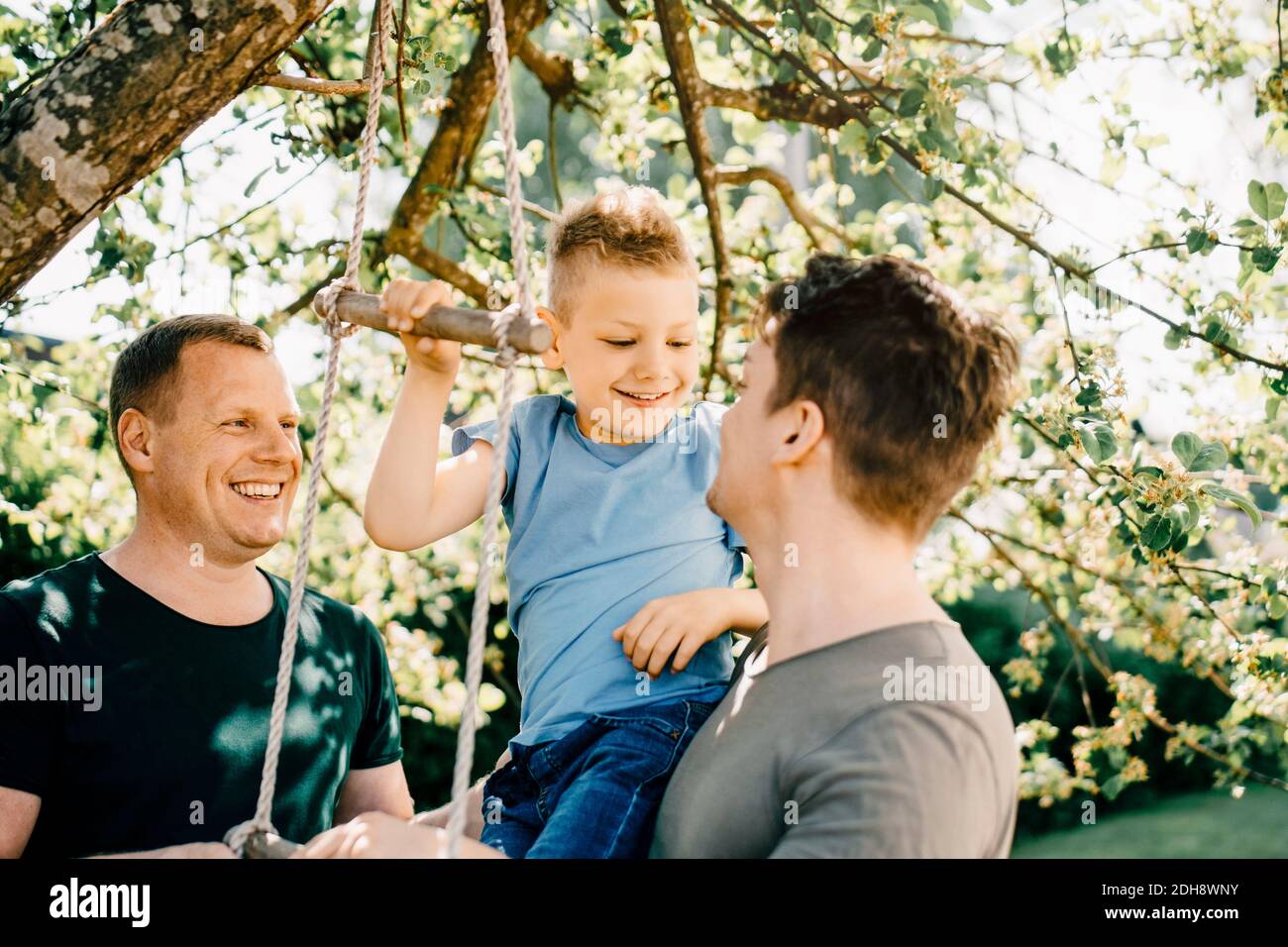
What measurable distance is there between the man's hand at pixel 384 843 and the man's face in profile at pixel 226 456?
942mm

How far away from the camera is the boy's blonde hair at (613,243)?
2.09 meters

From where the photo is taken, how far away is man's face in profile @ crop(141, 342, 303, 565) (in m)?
2.31

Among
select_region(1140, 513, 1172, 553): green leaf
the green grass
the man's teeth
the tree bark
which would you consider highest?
the tree bark

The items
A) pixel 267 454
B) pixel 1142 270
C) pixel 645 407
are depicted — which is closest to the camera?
pixel 645 407

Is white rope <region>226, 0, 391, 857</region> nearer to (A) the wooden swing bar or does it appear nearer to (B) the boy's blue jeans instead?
(A) the wooden swing bar

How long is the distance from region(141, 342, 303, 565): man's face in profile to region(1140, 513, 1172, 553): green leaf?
167 centimetres

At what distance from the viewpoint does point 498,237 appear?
3875 mm

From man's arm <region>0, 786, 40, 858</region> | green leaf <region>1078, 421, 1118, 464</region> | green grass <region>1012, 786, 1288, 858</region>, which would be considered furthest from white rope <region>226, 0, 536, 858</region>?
green grass <region>1012, 786, 1288, 858</region>

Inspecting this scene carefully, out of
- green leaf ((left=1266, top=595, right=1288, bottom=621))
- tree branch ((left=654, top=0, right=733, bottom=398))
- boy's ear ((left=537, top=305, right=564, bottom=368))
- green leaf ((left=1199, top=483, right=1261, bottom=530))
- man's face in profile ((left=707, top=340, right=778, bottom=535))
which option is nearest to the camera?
man's face in profile ((left=707, top=340, right=778, bottom=535))
